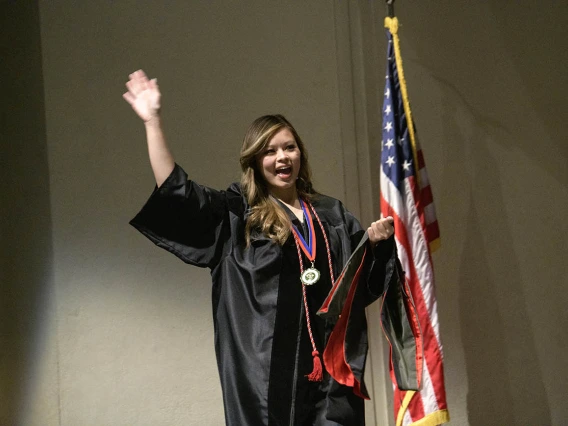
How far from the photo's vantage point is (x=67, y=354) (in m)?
3.19

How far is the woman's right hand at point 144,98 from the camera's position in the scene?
89.7 inches

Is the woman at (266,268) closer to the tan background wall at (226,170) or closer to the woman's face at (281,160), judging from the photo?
the woman's face at (281,160)

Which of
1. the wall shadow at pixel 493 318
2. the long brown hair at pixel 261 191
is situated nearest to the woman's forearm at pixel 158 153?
the long brown hair at pixel 261 191

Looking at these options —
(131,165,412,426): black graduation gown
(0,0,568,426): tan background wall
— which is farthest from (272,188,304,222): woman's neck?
(0,0,568,426): tan background wall

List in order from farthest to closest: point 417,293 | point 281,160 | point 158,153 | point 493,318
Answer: point 493,318, point 417,293, point 281,160, point 158,153

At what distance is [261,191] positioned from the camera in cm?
253

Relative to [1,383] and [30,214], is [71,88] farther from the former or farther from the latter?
[1,383]

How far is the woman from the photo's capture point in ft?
7.41

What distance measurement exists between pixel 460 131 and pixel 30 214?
201cm

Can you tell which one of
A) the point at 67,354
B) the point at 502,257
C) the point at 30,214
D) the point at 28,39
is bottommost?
the point at 67,354

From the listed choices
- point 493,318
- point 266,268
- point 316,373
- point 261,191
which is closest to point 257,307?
point 266,268

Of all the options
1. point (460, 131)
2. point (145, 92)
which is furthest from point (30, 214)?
point (460, 131)

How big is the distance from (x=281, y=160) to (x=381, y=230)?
41 cm

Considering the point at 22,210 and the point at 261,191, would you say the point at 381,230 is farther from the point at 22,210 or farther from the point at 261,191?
the point at 22,210
